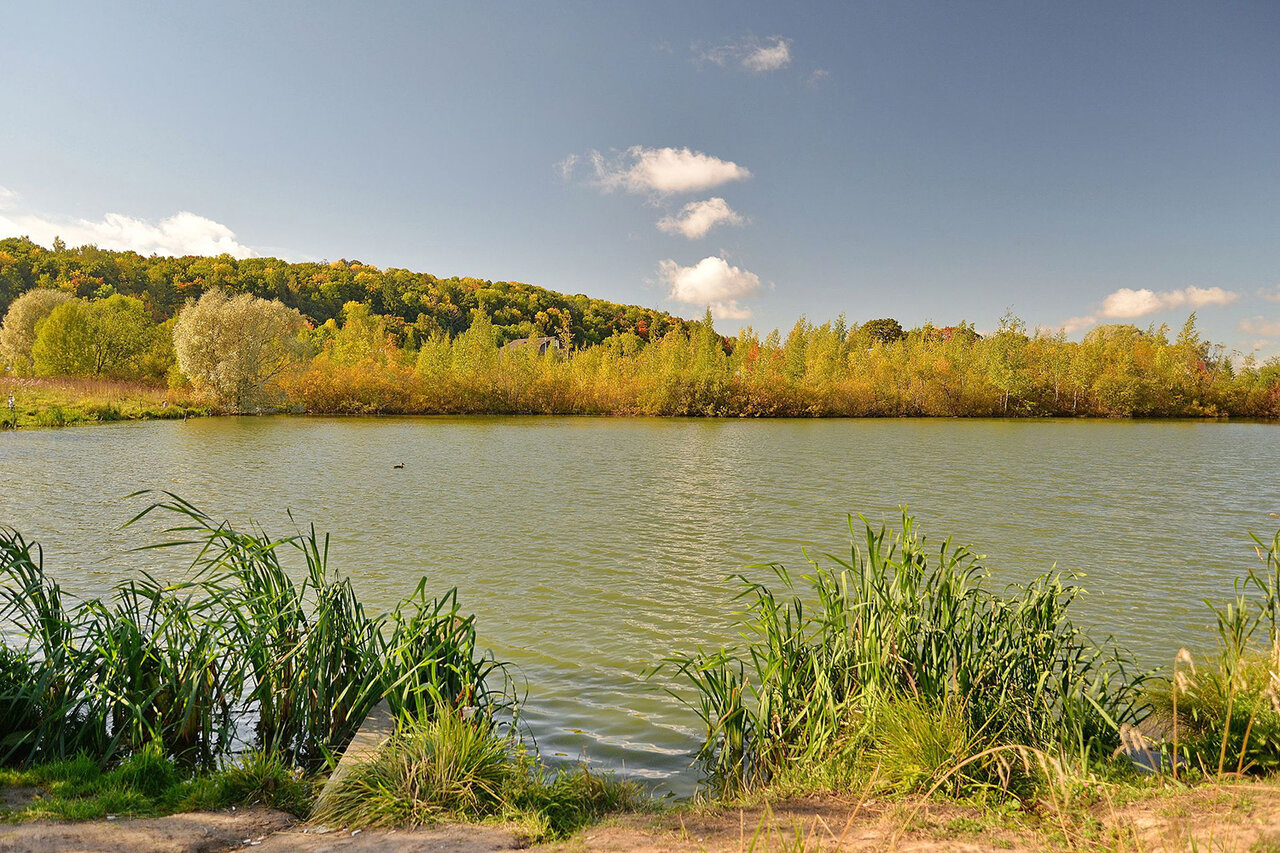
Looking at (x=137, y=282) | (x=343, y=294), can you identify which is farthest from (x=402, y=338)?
(x=137, y=282)

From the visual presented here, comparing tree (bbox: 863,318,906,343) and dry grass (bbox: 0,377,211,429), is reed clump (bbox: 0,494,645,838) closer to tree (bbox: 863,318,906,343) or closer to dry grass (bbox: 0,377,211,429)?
dry grass (bbox: 0,377,211,429)

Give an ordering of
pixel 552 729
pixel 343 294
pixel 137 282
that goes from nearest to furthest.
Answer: pixel 552 729
pixel 137 282
pixel 343 294

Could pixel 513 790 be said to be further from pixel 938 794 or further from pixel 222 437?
pixel 222 437

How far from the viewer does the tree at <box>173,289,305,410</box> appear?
50.0m

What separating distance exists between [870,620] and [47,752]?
17.9 feet

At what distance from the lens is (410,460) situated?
27078 millimetres

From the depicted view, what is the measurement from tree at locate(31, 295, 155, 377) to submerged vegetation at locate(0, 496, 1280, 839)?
66.4 m

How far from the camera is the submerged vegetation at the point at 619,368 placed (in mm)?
54031

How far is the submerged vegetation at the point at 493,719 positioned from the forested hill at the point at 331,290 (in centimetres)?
8636

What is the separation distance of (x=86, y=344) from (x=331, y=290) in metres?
56.3

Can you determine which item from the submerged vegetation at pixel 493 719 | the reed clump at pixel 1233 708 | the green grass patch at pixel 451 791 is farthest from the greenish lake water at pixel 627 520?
the reed clump at pixel 1233 708

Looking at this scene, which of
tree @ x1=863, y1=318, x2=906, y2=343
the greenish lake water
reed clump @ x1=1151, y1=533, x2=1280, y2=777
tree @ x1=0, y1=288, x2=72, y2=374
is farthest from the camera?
tree @ x1=863, y1=318, x2=906, y2=343

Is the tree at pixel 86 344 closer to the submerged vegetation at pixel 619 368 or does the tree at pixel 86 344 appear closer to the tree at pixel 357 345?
the submerged vegetation at pixel 619 368

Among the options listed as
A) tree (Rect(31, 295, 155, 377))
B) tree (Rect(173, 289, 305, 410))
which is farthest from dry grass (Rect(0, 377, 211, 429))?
tree (Rect(31, 295, 155, 377))
